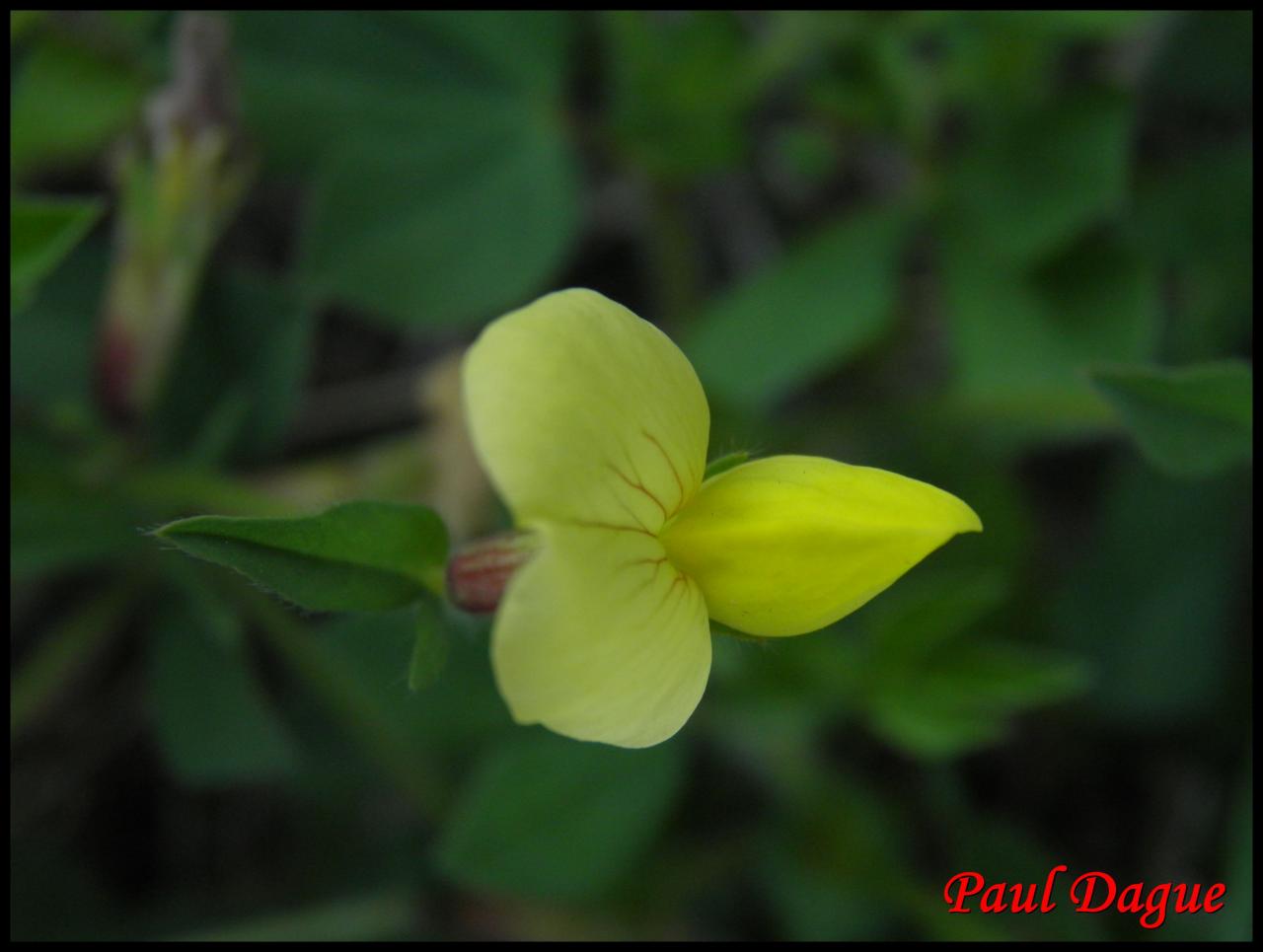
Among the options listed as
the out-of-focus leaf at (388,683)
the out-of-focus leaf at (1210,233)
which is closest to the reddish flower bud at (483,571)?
the out-of-focus leaf at (388,683)

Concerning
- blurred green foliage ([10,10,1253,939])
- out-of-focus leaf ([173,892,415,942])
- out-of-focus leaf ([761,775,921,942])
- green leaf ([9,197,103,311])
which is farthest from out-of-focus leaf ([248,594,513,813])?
green leaf ([9,197,103,311])

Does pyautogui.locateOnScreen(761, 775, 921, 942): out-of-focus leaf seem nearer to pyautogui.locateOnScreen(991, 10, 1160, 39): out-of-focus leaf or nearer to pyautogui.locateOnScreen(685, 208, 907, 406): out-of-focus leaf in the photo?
pyautogui.locateOnScreen(685, 208, 907, 406): out-of-focus leaf

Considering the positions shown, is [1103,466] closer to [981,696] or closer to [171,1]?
[981,696]

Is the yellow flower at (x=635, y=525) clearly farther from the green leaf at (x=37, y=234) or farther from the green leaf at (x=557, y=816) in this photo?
the green leaf at (x=557, y=816)

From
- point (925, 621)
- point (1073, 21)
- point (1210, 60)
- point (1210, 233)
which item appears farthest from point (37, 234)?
point (1210, 60)

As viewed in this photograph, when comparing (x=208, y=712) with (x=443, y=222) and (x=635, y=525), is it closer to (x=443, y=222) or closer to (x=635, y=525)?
(x=443, y=222)

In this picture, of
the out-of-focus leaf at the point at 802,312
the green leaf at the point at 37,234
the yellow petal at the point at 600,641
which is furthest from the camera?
the out-of-focus leaf at the point at 802,312
